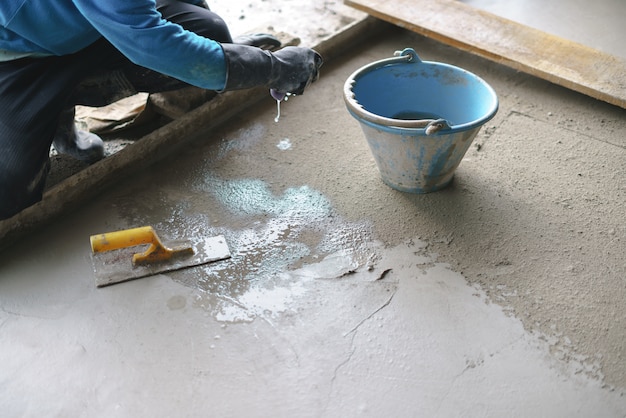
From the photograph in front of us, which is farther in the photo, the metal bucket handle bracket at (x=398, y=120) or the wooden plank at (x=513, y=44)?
the wooden plank at (x=513, y=44)

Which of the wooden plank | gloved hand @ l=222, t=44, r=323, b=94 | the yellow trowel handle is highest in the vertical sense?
gloved hand @ l=222, t=44, r=323, b=94

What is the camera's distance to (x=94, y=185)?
263 centimetres

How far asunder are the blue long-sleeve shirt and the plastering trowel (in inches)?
24.3

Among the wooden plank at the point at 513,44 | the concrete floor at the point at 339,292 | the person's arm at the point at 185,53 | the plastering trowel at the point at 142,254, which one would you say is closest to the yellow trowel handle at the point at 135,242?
the plastering trowel at the point at 142,254

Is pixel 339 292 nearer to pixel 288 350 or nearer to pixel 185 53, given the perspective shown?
pixel 288 350

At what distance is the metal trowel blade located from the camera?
2.28m

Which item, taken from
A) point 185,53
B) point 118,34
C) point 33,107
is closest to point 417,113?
point 185,53

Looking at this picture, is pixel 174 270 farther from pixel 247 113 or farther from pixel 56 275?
pixel 247 113

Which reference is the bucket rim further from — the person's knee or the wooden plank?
the person's knee

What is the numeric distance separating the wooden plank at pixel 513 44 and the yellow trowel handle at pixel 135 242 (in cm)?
209

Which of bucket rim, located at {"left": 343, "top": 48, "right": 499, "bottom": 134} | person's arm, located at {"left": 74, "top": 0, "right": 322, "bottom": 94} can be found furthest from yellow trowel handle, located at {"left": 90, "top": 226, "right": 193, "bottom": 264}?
bucket rim, located at {"left": 343, "top": 48, "right": 499, "bottom": 134}

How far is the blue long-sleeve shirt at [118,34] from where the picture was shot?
196cm

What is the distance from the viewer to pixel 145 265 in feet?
7.61

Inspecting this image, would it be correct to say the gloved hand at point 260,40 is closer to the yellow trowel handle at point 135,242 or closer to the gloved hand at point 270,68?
the gloved hand at point 270,68
